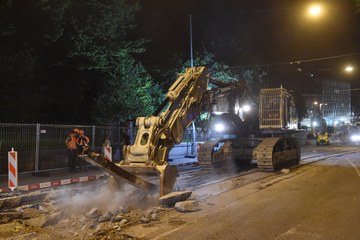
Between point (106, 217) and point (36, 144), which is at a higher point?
point (36, 144)

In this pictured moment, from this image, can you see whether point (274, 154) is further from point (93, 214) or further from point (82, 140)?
point (93, 214)

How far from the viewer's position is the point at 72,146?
1681cm

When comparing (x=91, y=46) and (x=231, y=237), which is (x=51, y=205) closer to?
(x=231, y=237)

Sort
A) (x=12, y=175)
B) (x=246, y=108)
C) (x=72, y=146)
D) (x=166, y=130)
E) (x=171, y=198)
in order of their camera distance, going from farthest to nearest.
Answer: (x=72, y=146)
(x=246, y=108)
(x=12, y=175)
(x=166, y=130)
(x=171, y=198)

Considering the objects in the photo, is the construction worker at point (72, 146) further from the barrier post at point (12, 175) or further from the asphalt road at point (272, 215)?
the asphalt road at point (272, 215)

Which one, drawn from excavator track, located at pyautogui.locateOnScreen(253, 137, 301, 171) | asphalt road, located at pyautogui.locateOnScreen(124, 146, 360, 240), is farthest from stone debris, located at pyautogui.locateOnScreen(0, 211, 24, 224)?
excavator track, located at pyautogui.locateOnScreen(253, 137, 301, 171)

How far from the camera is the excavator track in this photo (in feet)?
50.8

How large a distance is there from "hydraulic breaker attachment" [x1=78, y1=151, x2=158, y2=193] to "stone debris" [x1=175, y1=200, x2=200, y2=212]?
105 centimetres

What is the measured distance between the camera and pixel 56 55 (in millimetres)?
23172

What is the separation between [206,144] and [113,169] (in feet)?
25.0

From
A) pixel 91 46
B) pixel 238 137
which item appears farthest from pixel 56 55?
pixel 238 137

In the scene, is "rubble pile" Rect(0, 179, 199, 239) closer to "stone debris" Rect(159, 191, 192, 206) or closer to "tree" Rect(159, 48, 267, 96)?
"stone debris" Rect(159, 191, 192, 206)

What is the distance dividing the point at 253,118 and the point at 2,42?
1281cm

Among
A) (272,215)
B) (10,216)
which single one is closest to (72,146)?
(10,216)
